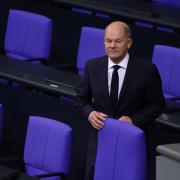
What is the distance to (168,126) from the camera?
4758mm

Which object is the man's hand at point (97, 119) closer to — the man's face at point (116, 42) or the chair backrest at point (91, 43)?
the man's face at point (116, 42)

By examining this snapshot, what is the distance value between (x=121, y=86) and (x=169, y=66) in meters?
1.66

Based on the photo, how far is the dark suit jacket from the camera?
169 inches

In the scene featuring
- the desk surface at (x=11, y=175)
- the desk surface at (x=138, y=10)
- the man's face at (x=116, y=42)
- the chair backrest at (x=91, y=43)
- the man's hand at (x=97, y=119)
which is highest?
the man's face at (x=116, y=42)

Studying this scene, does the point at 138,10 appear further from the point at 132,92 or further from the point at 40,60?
the point at 132,92

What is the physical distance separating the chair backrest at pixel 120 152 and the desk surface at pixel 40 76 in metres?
1.13

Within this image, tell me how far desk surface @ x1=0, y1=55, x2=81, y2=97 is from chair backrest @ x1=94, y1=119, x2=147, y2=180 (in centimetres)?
113

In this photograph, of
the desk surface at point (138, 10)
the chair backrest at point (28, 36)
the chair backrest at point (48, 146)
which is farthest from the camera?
the desk surface at point (138, 10)

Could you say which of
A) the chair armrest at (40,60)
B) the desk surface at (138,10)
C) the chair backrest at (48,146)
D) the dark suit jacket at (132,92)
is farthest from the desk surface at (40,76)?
the desk surface at (138,10)

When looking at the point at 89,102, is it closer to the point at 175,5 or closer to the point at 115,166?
the point at 115,166

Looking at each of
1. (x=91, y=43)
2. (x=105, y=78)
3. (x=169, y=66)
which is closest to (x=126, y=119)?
(x=105, y=78)

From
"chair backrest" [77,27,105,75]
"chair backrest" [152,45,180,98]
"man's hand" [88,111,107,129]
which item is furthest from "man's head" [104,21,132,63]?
"chair backrest" [77,27,105,75]

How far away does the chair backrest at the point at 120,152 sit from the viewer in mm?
4160

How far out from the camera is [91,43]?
21.2 ft
